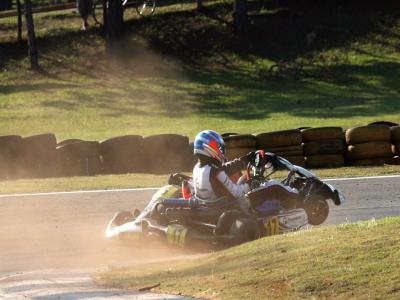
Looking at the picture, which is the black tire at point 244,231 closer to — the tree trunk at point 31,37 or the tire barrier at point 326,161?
the tire barrier at point 326,161

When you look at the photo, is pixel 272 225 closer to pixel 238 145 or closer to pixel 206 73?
pixel 238 145

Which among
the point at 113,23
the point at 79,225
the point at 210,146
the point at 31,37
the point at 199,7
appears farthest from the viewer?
the point at 199,7

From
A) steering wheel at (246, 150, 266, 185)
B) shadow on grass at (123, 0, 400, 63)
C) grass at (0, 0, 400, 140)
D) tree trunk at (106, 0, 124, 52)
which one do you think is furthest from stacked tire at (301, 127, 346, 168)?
tree trunk at (106, 0, 124, 52)

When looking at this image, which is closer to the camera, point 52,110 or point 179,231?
point 179,231

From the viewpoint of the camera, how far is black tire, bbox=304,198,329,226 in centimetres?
1206

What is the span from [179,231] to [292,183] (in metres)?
1.82

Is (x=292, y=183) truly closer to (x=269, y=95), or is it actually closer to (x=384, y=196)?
(x=384, y=196)

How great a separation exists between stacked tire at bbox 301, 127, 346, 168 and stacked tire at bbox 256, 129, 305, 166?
0.19 metres

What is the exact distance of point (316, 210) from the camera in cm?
1213

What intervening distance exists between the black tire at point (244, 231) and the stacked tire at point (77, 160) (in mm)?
8545

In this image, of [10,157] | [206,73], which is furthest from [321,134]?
A: [206,73]

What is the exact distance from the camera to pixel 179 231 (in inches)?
444

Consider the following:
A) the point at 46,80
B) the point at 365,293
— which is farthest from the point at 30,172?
the point at 46,80

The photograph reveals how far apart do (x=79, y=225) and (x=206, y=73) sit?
25.8 m
